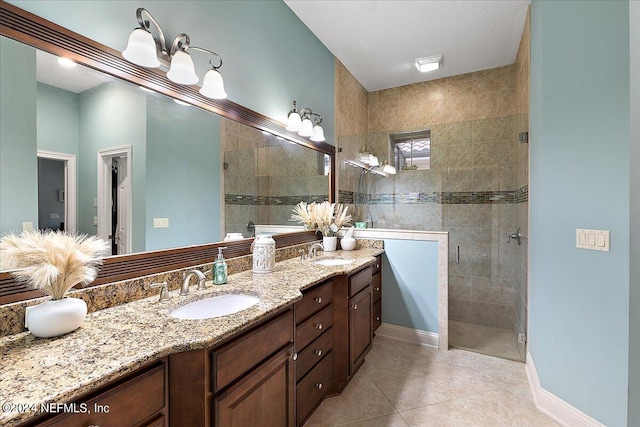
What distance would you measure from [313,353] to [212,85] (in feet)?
5.22

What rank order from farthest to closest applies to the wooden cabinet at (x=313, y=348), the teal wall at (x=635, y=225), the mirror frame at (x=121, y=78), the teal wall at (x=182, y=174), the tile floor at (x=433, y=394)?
the tile floor at (x=433, y=394) → the wooden cabinet at (x=313, y=348) → the teal wall at (x=182, y=174) → the mirror frame at (x=121, y=78) → the teal wall at (x=635, y=225)

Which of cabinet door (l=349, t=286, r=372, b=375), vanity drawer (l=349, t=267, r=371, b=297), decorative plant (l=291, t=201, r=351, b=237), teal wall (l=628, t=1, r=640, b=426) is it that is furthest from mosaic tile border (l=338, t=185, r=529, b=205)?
teal wall (l=628, t=1, r=640, b=426)

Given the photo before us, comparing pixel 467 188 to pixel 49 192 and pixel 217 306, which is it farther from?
pixel 49 192

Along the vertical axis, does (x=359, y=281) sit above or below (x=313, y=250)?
below

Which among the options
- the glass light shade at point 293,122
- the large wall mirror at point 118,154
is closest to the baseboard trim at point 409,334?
the large wall mirror at point 118,154

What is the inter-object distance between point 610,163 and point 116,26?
2438mm

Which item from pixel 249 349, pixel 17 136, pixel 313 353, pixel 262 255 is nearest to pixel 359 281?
pixel 313 353

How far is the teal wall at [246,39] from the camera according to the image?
124cm

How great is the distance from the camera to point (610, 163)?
1.56 m

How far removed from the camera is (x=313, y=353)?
5.69 feet

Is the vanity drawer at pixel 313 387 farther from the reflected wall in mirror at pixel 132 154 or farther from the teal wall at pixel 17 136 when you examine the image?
the teal wall at pixel 17 136

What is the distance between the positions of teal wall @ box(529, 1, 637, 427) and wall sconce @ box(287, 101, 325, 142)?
163cm

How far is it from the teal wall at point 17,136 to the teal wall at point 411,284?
2.53m

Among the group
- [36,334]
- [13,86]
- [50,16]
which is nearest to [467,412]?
[36,334]
